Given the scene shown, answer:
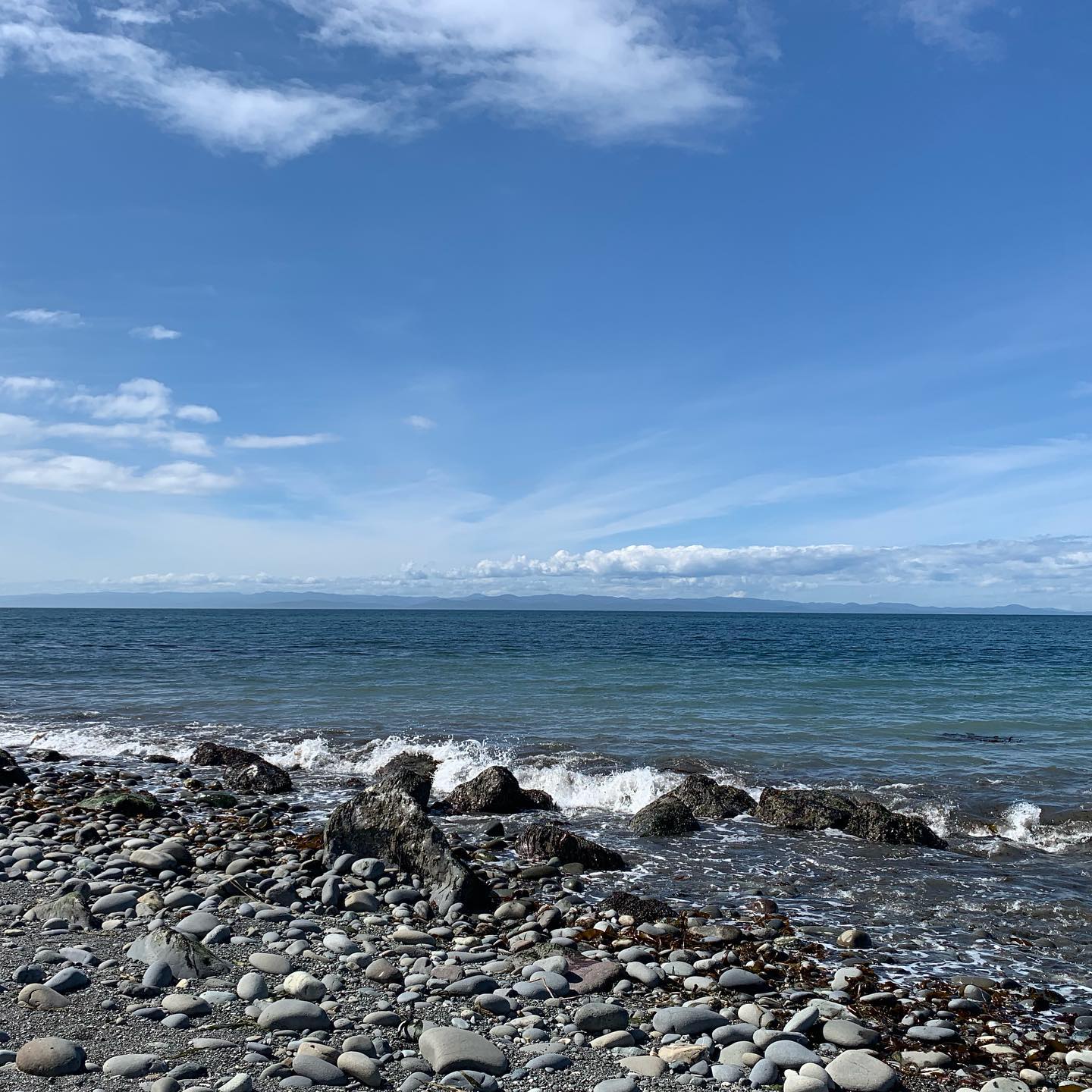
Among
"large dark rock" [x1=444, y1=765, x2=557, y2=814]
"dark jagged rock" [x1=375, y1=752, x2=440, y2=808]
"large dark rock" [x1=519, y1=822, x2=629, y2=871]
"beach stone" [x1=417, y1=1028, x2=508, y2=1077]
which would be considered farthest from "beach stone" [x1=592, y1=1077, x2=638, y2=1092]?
"dark jagged rock" [x1=375, y1=752, x2=440, y2=808]

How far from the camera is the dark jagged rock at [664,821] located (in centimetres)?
1173

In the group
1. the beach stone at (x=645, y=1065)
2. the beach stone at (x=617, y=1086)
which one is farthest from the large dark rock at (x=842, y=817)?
the beach stone at (x=617, y=1086)

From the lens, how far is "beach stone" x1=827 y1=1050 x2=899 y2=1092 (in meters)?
5.18

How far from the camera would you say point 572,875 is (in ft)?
31.7

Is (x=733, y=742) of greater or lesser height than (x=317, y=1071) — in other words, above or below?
below

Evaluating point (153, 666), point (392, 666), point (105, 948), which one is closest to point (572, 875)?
point (105, 948)

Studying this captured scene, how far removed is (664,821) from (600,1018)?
6.18 meters

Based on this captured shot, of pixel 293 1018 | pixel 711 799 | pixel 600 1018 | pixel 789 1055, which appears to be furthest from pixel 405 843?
pixel 711 799

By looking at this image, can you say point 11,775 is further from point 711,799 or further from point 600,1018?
point 600,1018

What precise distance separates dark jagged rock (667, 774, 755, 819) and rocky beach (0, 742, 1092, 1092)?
1889 millimetres

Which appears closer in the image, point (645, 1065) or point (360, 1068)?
point (360, 1068)

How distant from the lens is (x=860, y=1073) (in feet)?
17.3

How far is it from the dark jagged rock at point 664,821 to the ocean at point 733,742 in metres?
0.35

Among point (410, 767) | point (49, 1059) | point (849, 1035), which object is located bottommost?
point (410, 767)
